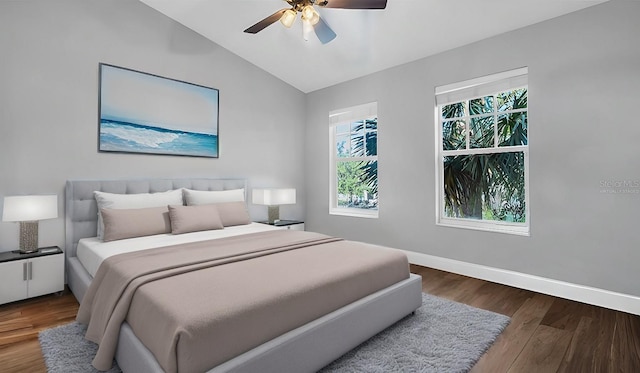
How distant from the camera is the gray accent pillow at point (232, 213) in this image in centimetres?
364

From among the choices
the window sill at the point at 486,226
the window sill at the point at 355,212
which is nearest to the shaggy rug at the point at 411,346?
the window sill at the point at 486,226

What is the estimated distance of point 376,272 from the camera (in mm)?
2213

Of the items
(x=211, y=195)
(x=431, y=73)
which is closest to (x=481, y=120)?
(x=431, y=73)

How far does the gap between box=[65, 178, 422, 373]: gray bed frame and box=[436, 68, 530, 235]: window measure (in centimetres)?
160

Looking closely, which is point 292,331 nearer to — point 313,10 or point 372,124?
point 313,10

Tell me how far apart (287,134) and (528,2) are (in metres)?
3.41

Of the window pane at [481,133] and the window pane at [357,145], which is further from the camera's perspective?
the window pane at [357,145]

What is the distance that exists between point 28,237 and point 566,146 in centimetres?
495

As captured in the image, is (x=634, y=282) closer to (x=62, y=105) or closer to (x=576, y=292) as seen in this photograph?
(x=576, y=292)

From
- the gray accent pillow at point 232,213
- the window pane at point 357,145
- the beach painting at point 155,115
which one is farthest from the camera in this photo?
the window pane at point 357,145

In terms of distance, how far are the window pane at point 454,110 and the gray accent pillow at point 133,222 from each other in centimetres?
341

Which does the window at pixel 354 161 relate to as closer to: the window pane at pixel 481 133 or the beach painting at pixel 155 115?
the window pane at pixel 481 133

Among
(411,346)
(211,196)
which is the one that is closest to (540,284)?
(411,346)

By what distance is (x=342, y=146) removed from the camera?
5016 mm
